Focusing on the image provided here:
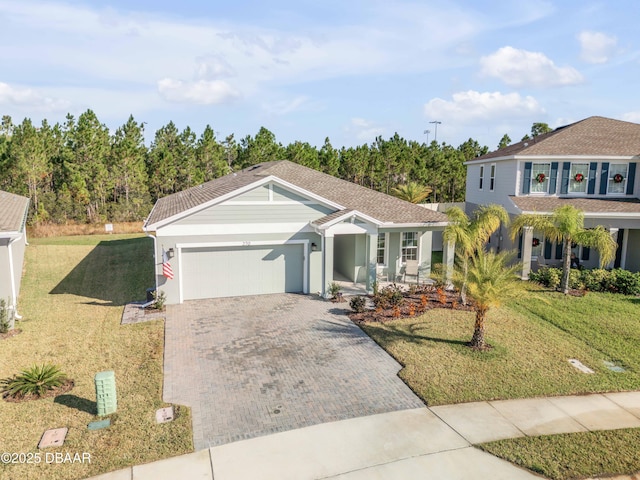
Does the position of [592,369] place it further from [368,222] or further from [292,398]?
[368,222]

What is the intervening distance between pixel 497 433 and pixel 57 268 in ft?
69.6

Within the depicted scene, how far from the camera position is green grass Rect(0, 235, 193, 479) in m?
7.63

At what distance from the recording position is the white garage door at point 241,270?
Answer: 16422 millimetres

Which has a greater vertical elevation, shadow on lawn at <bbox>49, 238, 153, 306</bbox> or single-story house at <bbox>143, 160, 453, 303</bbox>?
single-story house at <bbox>143, 160, 453, 303</bbox>

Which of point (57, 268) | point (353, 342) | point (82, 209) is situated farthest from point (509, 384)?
point (82, 209)

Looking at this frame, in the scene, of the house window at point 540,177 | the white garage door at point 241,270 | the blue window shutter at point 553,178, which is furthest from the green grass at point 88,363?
the blue window shutter at point 553,178

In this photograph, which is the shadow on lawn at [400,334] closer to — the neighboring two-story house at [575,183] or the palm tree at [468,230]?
the palm tree at [468,230]

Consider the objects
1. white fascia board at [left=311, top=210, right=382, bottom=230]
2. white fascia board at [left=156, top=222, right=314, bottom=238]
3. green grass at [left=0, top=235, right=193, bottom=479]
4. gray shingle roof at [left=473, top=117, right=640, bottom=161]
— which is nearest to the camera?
green grass at [left=0, top=235, right=193, bottom=479]

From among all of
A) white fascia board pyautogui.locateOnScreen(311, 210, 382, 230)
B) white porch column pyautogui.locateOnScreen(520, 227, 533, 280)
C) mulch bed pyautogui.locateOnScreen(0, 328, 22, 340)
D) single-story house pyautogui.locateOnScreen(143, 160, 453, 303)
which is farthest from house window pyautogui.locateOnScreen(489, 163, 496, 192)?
mulch bed pyautogui.locateOnScreen(0, 328, 22, 340)

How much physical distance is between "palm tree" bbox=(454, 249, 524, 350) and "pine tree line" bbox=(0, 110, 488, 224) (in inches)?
1088

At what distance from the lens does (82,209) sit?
34219 millimetres

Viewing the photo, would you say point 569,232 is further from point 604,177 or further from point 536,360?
point 536,360

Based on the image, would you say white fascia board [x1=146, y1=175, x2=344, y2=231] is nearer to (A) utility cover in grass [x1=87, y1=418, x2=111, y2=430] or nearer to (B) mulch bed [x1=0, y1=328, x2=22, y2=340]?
(B) mulch bed [x1=0, y1=328, x2=22, y2=340]

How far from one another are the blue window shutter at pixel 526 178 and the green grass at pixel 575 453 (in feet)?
49.4
